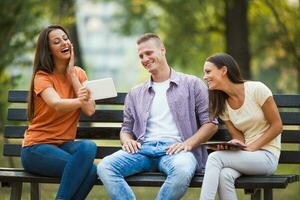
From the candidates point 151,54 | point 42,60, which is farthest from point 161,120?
point 42,60

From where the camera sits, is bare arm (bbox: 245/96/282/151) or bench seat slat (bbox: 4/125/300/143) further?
bench seat slat (bbox: 4/125/300/143)

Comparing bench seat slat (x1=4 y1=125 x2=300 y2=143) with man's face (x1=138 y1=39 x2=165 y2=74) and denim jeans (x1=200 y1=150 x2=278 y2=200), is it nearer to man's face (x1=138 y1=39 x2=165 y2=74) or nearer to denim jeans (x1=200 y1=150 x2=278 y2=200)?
man's face (x1=138 y1=39 x2=165 y2=74)

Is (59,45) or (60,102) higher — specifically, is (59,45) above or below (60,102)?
above

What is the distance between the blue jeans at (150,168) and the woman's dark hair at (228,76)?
0.40 metres

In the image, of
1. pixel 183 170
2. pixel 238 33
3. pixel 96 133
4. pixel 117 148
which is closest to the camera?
pixel 183 170

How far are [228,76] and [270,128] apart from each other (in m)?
0.52

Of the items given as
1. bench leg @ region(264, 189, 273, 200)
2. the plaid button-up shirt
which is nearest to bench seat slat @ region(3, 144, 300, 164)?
the plaid button-up shirt

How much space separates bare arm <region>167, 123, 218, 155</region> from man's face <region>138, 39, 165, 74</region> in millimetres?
632

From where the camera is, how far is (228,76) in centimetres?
635

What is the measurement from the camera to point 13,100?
23.9ft

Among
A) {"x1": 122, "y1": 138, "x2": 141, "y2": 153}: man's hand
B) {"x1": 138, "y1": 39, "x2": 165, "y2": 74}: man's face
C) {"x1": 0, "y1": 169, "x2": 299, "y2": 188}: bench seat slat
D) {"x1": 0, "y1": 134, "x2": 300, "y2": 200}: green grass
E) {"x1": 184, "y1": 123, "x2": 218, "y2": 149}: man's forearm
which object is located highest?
Result: {"x1": 138, "y1": 39, "x2": 165, "y2": 74}: man's face

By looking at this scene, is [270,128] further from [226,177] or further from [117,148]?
[117,148]

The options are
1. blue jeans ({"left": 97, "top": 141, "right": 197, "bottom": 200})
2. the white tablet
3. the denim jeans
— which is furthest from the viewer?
the white tablet

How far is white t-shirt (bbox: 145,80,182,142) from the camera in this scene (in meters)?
6.60
